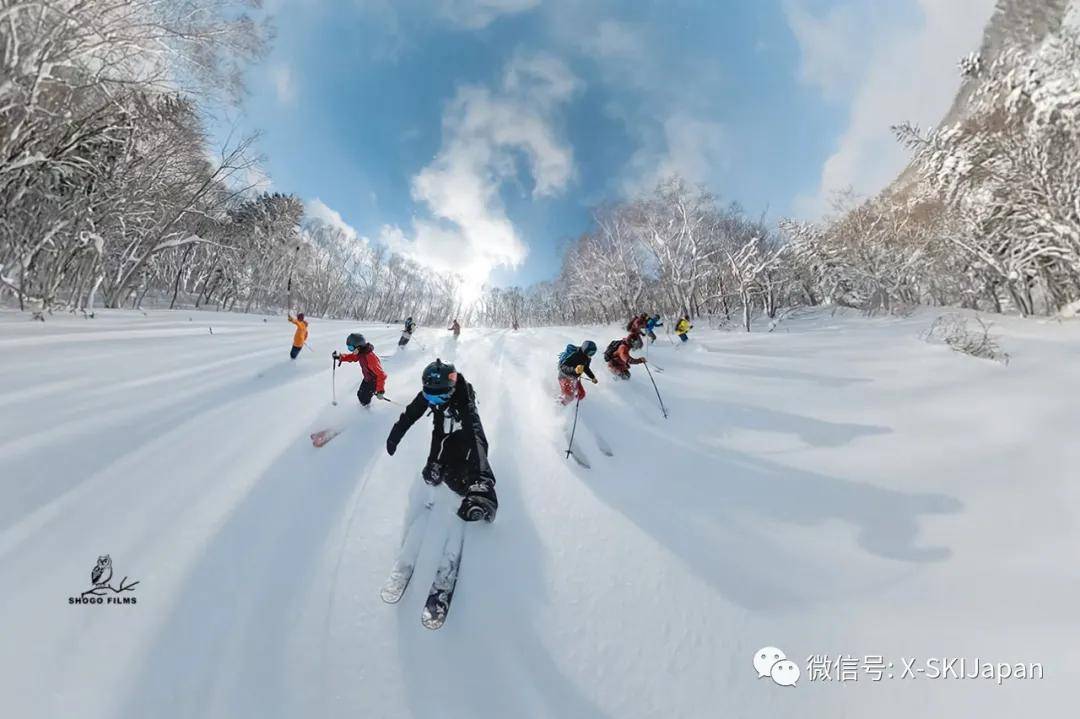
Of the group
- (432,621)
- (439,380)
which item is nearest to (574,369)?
(439,380)

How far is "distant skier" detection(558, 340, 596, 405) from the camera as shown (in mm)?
6695

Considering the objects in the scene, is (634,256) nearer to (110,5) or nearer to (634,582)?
(110,5)

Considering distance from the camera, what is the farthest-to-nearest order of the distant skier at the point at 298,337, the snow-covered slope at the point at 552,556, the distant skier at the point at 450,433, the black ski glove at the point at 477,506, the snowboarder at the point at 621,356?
the distant skier at the point at 298,337 < the snowboarder at the point at 621,356 < the distant skier at the point at 450,433 < the black ski glove at the point at 477,506 < the snow-covered slope at the point at 552,556

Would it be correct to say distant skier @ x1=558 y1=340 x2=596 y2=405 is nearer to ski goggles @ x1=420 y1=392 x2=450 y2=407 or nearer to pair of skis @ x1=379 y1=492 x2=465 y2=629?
ski goggles @ x1=420 y1=392 x2=450 y2=407

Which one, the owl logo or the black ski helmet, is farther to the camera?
the black ski helmet

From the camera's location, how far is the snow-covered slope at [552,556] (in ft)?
7.64

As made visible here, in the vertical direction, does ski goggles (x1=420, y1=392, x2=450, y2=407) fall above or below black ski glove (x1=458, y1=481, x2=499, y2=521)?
above

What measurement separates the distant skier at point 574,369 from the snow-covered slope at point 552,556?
1091 mm

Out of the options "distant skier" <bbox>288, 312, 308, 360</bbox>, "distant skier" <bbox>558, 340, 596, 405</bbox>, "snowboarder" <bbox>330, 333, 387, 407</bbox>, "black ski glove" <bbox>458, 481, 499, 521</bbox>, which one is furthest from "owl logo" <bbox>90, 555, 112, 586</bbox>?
"distant skier" <bbox>288, 312, 308, 360</bbox>

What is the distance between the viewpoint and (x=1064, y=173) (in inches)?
429

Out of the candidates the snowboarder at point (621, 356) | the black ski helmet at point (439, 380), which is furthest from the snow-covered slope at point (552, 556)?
the snowboarder at point (621, 356)

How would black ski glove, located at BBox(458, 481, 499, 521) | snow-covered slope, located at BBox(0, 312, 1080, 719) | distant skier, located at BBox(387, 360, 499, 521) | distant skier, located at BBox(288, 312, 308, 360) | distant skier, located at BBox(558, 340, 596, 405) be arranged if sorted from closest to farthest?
1. snow-covered slope, located at BBox(0, 312, 1080, 719)
2. black ski glove, located at BBox(458, 481, 499, 521)
3. distant skier, located at BBox(387, 360, 499, 521)
4. distant skier, located at BBox(558, 340, 596, 405)
5. distant skier, located at BBox(288, 312, 308, 360)

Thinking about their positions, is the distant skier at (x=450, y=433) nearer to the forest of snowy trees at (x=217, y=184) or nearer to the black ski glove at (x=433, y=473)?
the black ski glove at (x=433, y=473)

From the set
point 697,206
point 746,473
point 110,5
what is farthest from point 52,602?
point 697,206
